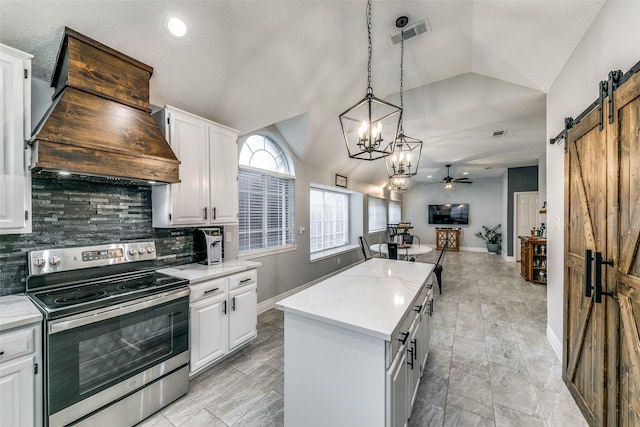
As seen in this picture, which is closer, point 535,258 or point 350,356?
point 350,356

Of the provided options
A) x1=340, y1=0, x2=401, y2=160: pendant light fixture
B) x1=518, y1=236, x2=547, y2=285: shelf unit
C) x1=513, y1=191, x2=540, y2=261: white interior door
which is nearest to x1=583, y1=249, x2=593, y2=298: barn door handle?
x1=340, y1=0, x2=401, y2=160: pendant light fixture

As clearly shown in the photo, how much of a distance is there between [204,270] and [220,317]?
0.47m

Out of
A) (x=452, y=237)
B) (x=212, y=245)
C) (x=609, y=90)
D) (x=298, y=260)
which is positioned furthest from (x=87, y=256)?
(x=452, y=237)

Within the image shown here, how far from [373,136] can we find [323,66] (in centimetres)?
172

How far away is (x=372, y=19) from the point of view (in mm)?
2531

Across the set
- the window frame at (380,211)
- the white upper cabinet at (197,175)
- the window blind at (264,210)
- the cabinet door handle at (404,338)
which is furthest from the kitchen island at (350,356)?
the window frame at (380,211)

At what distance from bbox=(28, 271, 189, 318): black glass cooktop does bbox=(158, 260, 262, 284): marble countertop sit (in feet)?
0.38

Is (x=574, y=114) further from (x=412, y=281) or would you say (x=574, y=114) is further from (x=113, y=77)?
(x=113, y=77)

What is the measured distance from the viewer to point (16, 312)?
1417 mm

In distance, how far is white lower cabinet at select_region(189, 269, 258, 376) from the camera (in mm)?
2182

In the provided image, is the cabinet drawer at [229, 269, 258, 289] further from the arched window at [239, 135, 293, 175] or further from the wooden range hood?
the arched window at [239, 135, 293, 175]

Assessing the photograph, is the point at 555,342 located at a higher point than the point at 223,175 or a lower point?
lower

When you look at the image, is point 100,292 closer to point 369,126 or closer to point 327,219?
point 369,126

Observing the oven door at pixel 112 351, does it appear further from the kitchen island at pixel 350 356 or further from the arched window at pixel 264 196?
the arched window at pixel 264 196
